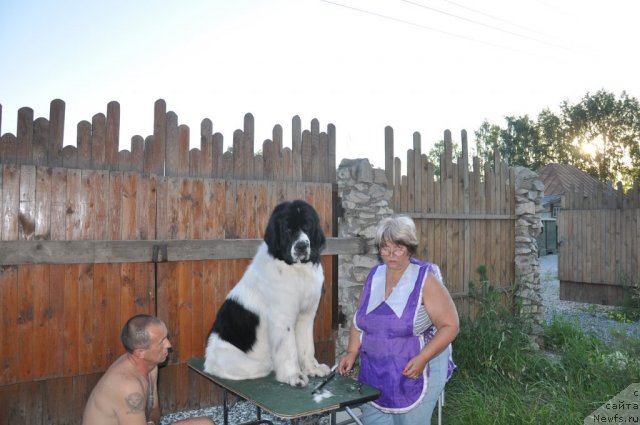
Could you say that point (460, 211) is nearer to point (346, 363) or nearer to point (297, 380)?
point (297, 380)

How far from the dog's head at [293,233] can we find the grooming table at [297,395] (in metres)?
0.87

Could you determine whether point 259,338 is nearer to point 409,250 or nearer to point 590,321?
point 409,250

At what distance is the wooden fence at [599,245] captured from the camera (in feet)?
33.9

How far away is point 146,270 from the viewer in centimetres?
447

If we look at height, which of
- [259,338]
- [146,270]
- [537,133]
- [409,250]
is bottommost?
[259,338]

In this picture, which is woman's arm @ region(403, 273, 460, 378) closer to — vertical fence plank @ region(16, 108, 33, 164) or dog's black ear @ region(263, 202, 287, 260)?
dog's black ear @ region(263, 202, 287, 260)

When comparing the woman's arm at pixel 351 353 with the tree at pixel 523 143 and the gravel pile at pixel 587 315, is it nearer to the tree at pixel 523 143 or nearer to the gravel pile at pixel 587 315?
the gravel pile at pixel 587 315

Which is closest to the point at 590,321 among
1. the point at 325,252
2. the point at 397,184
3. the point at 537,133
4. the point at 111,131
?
the point at 397,184

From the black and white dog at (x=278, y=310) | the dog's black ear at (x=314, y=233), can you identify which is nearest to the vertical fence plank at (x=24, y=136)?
the black and white dog at (x=278, y=310)

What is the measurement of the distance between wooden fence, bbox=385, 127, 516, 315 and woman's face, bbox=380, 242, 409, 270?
3395mm

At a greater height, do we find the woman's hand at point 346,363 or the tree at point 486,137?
the tree at point 486,137

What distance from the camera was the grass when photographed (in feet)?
13.0

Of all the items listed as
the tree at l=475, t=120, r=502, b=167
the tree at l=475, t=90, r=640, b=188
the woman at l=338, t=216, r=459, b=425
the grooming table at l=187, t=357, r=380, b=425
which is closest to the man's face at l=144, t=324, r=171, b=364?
the grooming table at l=187, t=357, r=380, b=425

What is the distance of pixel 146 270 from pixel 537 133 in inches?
1661
